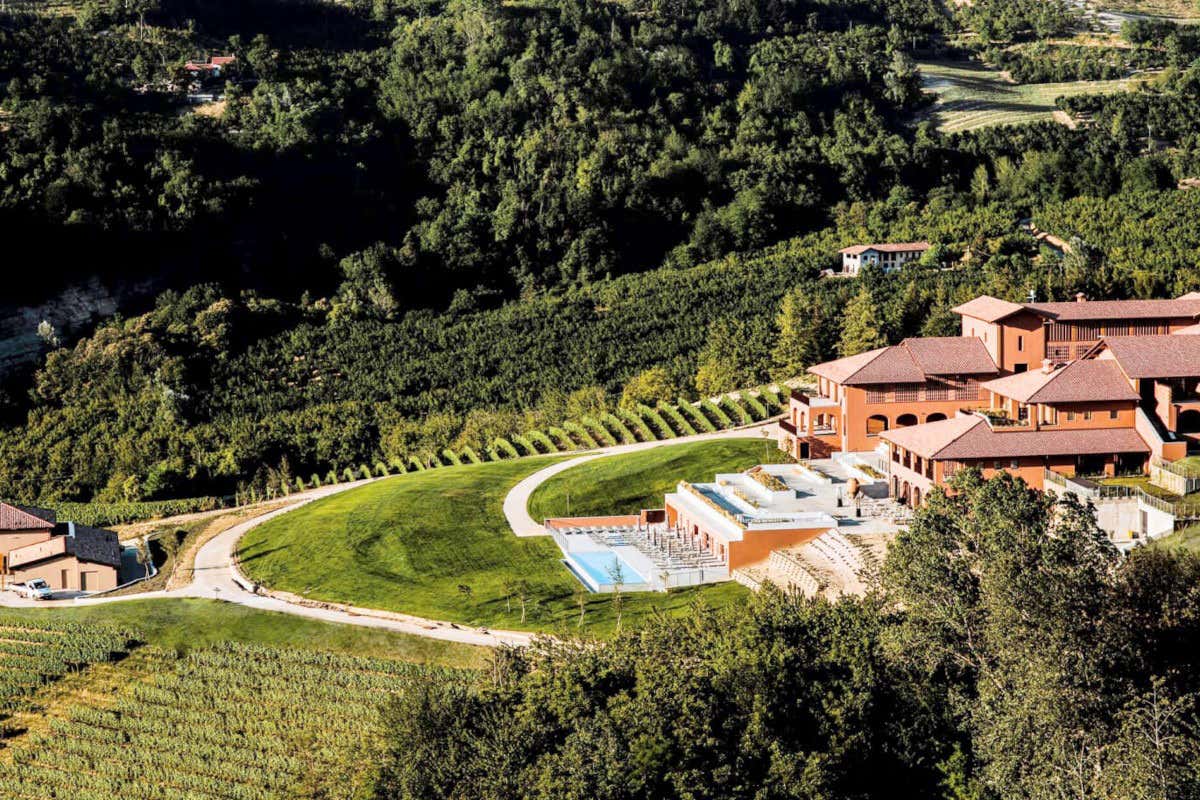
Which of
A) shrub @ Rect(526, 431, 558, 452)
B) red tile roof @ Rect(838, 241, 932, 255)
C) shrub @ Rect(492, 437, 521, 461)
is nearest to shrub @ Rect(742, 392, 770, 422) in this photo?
shrub @ Rect(526, 431, 558, 452)

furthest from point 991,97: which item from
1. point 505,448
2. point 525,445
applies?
point 505,448

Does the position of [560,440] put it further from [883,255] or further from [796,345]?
[883,255]

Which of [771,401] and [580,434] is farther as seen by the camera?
[580,434]

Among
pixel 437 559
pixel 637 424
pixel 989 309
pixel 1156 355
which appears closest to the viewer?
pixel 1156 355

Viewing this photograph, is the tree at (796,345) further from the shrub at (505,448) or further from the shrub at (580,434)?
the shrub at (505,448)

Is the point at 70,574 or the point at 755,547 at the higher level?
the point at 755,547

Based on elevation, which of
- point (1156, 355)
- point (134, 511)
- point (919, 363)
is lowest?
point (134, 511)

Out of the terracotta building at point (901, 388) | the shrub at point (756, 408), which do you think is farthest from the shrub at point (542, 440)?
the terracotta building at point (901, 388)

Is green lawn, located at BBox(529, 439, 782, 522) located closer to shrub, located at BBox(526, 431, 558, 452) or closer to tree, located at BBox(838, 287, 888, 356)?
shrub, located at BBox(526, 431, 558, 452)

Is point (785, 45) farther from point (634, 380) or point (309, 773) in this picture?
point (309, 773)
